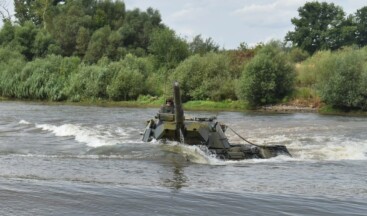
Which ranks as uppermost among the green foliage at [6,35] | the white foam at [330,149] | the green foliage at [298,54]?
the green foliage at [6,35]

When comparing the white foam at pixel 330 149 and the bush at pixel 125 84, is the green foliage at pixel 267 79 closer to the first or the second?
the bush at pixel 125 84

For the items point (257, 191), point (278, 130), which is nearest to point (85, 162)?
point (257, 191)

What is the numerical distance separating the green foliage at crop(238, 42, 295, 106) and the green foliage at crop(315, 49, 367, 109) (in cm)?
430

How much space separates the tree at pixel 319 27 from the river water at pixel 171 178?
56827 millimetres

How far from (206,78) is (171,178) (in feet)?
161

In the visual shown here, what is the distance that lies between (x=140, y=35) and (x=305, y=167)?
245 ft

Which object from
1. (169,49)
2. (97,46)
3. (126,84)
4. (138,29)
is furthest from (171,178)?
(138,29)

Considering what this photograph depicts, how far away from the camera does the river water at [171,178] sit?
42.5 feet

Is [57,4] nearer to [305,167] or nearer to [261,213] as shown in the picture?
[305,167]

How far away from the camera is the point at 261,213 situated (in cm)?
1268

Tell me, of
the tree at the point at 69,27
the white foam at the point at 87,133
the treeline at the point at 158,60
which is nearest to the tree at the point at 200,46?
the treeline at the point at 158,60

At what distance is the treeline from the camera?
5997cm

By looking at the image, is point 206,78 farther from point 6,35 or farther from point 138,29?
point 6,35

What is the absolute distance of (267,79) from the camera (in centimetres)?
6009
